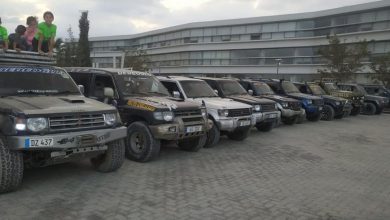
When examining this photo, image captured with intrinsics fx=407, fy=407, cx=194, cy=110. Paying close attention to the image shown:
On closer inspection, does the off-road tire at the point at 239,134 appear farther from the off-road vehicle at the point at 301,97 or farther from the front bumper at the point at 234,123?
the off-road vehicle at the point at 301,97

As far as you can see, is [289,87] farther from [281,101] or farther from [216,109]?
[216,109]

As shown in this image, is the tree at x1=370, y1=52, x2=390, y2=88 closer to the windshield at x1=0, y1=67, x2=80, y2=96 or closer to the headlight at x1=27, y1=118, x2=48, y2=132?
the windshield at x1=0, y1=67, x2=80, y2=96

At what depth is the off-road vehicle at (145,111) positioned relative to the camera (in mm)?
8383

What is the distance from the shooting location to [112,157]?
7180 mm

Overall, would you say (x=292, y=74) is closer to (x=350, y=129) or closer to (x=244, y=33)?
(x=244, y=33)

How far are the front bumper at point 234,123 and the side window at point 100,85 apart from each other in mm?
3010

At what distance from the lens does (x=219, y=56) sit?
62.4 meters

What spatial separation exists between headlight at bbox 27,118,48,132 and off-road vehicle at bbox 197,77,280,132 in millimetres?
7694

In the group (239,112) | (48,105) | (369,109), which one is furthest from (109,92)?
(369,109)

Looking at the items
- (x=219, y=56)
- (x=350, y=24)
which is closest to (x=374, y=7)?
(x=350, y=24)

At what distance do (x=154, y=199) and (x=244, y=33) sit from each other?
183 ft

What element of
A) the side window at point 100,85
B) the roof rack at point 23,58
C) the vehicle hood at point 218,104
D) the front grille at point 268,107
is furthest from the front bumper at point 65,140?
the front grille at point 268,107

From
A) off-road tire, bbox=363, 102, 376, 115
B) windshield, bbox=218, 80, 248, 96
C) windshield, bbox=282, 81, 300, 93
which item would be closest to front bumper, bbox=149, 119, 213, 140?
windshield, bbox=218, 80, 248, 96

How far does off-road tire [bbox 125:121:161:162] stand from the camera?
833 centimetres
